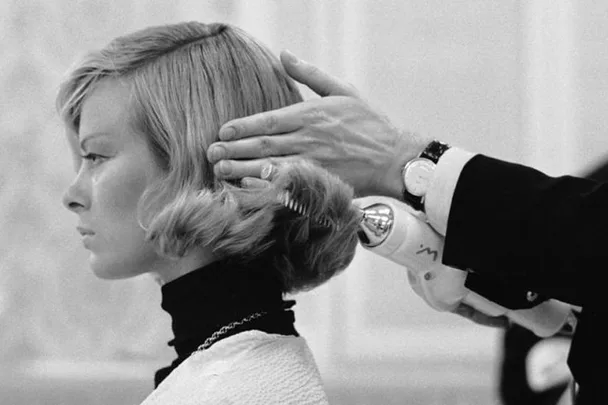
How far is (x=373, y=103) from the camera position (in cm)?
214

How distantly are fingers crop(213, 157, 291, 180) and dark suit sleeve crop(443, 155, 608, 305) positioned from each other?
0.21 metres

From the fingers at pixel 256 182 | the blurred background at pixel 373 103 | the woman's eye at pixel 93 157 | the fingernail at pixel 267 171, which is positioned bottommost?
the blurred background at pixel 373 103

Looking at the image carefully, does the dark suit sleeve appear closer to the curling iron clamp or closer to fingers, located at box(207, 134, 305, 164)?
the curling iron clamp

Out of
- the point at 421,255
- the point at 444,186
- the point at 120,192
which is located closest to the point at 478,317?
the point at 421,255

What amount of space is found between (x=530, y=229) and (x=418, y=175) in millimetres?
153

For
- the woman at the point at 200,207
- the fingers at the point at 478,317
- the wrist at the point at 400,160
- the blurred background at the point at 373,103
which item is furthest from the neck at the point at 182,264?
the blurred background at the point at 373,103

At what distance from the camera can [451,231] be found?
3.60ft

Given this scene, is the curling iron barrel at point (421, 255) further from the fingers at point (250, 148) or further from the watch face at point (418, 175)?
the fingers at point (250, 148)

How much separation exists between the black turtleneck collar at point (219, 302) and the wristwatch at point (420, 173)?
7.7 inches

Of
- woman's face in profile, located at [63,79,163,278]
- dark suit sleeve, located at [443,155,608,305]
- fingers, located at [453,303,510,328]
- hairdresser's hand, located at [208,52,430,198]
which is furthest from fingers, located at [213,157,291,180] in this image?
fingers, located at [453,303,510,328]

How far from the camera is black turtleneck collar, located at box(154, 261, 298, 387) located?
43.8 inches

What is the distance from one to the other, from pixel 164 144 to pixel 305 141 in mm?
167

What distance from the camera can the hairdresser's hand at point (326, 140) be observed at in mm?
1076

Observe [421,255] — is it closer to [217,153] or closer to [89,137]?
[217,153]
